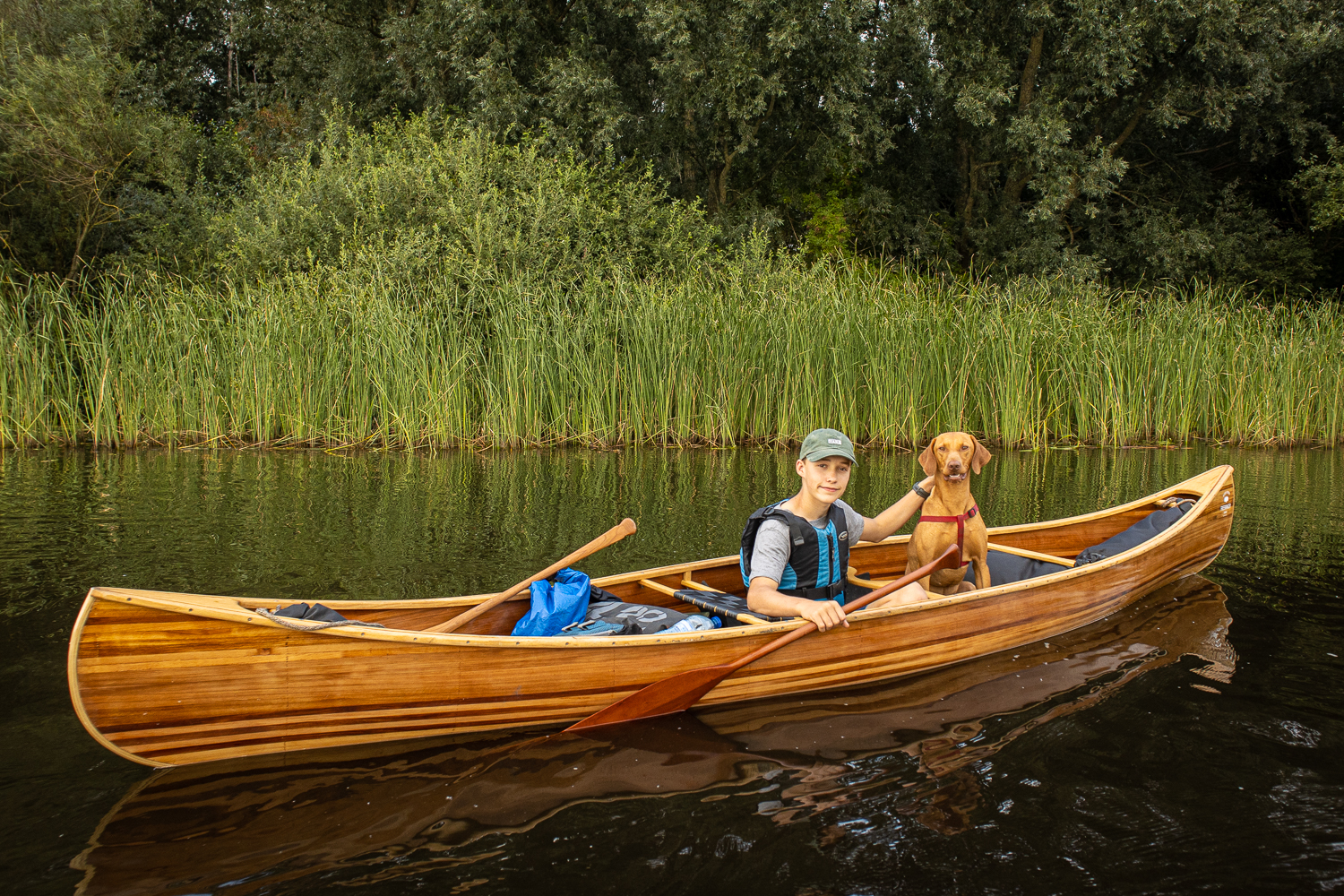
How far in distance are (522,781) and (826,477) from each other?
64.1 inches

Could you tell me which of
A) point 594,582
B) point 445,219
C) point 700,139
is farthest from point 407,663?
point 700,139

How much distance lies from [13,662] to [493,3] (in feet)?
55.1

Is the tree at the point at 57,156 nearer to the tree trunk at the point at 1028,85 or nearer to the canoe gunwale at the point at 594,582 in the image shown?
the canoe gunwale at the point at 594,582

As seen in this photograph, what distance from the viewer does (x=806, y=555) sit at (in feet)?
12.7

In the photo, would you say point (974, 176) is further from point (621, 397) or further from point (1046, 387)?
point (621, 397)

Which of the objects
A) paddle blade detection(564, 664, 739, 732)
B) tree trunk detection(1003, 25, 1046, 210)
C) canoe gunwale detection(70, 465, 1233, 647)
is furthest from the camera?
tree trunk detection(1003, 25, 1046, 210)

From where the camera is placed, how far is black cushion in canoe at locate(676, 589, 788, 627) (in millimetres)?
3843

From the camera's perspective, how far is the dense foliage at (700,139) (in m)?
14.4

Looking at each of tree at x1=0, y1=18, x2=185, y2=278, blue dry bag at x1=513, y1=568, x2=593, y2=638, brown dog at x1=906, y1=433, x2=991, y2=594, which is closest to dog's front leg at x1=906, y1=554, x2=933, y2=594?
brown dog at x1=906, y1=433, x2=991, y2=594

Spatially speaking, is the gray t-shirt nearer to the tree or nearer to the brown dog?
the brown dog

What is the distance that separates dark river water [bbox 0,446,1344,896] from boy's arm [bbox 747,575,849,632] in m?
0.38

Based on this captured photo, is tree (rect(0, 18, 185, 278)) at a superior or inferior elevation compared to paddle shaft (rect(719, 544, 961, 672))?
superior

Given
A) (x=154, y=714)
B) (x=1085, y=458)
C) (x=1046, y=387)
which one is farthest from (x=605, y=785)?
(x=1046, y=387)

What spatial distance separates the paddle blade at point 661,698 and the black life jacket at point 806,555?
19.0 inches
